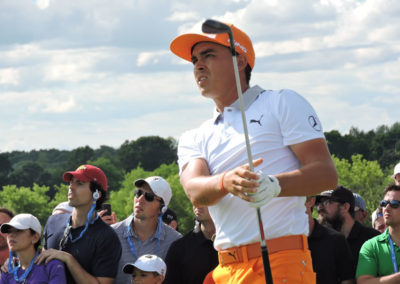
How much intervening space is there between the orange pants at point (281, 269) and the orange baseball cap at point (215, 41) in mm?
1202

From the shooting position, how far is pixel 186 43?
4.71 m

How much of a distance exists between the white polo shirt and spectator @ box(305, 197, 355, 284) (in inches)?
135

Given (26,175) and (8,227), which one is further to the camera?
(26,175)

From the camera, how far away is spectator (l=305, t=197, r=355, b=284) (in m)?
7.67

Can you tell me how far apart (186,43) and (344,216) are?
17.1 ft

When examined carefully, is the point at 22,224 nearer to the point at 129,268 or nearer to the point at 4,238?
the point at 129,268

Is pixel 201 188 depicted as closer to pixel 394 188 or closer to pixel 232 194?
pixel 232 194

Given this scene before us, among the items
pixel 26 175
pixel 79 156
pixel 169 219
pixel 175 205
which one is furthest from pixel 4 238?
pixel 79 156

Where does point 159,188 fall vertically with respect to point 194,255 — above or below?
above

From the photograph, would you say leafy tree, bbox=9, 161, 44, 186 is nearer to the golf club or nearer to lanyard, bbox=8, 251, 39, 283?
lanyard, bbox=8, 251, 39, 283

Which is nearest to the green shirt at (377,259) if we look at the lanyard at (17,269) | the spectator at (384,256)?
the spectator at (384,256)

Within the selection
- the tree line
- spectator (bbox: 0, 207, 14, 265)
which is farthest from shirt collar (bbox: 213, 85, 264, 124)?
the tree line

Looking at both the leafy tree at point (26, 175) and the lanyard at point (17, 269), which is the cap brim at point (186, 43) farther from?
the leafy tree at point (26, 175)

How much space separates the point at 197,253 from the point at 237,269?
340 centimetres
